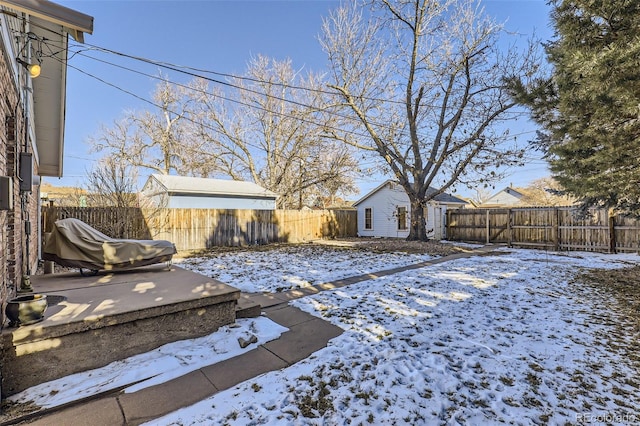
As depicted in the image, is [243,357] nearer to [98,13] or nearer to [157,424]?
[157,424]

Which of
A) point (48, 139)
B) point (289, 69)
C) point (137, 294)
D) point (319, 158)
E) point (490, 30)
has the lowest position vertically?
point (137, 294)

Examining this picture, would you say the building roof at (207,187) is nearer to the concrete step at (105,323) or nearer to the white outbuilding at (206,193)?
the white outbuilding at (206,193)

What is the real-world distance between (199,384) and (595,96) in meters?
5.49

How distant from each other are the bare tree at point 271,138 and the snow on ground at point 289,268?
11.6 meters

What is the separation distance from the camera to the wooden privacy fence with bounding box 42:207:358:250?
8.68 m

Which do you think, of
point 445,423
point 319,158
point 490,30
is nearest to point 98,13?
point 445,423

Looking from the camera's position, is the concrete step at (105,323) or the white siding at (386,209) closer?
the concrete step at (105,323)

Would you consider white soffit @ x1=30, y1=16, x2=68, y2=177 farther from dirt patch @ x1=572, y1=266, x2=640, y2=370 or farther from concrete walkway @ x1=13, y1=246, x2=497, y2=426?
dirt patch @ x1=572, y1=266, x2=640, y2=370

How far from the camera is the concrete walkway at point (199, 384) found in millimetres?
2043

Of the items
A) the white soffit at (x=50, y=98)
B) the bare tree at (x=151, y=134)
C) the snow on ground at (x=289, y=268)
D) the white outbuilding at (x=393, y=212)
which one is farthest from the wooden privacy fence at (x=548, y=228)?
the bare tree at (x=151, y=134)

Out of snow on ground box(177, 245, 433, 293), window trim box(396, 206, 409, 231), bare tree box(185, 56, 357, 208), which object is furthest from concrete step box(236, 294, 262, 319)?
bare tree box(185, 56, 357, 208)

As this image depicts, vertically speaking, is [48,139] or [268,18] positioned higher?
[268,18]

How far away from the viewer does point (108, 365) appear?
2672 millimetres

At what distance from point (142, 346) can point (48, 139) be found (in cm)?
673
